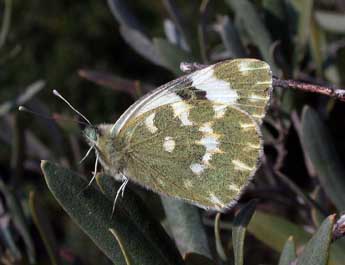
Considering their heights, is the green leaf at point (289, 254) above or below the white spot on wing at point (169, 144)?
below

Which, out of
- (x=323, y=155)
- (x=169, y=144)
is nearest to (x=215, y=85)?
(x=169, y=144)

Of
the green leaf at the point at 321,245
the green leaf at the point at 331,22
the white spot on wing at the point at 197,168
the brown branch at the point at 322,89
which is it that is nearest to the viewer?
the green leaf at the point at 321,245

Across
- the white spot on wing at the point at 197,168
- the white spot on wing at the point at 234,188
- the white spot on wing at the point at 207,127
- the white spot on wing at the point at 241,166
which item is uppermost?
the white spot on wing at the point at 207,127

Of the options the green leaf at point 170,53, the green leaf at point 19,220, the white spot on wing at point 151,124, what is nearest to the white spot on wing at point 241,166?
the white spot on wing at point 151,124

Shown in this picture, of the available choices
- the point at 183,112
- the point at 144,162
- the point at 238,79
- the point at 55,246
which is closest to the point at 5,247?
the point at 55,246

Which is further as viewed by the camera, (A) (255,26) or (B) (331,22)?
(B) (331,22)

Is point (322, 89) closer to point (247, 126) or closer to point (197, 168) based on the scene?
point (247, 126)

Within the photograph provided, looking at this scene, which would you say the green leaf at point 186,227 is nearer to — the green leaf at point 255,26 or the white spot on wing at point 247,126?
the white spot on wing at point 247,126

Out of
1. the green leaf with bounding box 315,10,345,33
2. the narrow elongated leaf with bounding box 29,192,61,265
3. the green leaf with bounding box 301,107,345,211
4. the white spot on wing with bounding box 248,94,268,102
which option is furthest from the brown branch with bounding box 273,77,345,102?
the green leaf with bounding box 315,10,345,33
